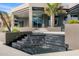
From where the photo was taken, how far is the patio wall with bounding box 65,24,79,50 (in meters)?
11.3

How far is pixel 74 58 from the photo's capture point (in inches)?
351

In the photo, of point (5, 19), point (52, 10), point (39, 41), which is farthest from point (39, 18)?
point (5, 19)

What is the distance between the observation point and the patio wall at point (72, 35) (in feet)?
37.2

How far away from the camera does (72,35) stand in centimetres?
1159

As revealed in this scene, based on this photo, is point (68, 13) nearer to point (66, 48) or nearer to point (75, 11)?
point (75, 11)

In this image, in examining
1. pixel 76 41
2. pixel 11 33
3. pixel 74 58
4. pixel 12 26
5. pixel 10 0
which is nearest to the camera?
pixel 74 58

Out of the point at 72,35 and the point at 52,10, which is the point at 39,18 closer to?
the point at 52,10

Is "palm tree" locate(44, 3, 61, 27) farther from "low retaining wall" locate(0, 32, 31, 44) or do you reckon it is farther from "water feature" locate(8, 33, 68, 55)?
"low retaining wall" locate(0, 32, 31, 44)

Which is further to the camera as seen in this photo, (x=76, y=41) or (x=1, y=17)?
(x=1, y=17)

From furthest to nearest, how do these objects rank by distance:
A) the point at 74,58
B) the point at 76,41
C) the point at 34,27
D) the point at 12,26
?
the point at 12,26 < the point at 34,27 < the point at 76,41 < the point at 74,58

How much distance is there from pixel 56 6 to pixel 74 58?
4698mm

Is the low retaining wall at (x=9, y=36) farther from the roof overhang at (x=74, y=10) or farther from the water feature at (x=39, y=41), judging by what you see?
the roof overhang at (x=74, y=10)

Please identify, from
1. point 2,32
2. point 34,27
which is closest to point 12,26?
point 2,32

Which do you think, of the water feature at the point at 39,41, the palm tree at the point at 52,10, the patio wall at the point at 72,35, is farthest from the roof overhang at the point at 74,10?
the water feature at the point at 39,41
